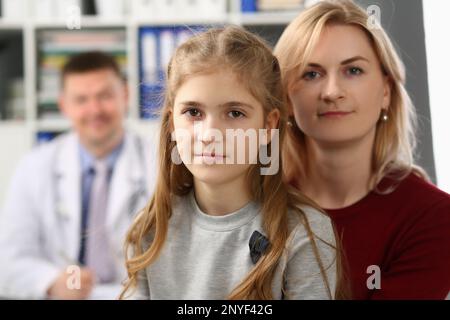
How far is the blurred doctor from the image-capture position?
1.29m

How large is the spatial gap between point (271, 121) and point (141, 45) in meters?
0.45

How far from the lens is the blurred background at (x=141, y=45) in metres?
1.19

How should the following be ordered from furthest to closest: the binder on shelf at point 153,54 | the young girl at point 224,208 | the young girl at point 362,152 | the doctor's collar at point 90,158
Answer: the doctor's collar at point 90,158, the binder on shelf at point 153,54, the young girl at point 362,152, the young girl at point 224,208

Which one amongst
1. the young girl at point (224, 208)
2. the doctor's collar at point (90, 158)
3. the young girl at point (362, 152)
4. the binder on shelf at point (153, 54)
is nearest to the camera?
the young girl at point (224, 208)

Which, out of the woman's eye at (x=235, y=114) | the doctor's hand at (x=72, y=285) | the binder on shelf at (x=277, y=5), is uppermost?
the binder on shelf at (x=277, y=5)

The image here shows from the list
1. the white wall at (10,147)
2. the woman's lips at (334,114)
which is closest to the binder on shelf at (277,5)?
the woman's lips at (334,114)

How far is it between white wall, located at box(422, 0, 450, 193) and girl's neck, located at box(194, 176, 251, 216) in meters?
0.46

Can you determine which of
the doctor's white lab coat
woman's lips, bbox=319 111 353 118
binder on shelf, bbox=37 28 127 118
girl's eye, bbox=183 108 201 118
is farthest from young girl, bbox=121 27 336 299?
binder on shelf, bbox=37 28 127 118

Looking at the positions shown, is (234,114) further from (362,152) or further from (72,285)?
(72,285)

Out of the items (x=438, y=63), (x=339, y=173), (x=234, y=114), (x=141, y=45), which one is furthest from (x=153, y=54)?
(x=438, y=63)

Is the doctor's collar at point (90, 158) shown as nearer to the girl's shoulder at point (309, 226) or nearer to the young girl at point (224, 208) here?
the young girl at point (224, 208)

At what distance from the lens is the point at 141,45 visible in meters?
1.32

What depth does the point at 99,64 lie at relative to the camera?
1.37 meters
